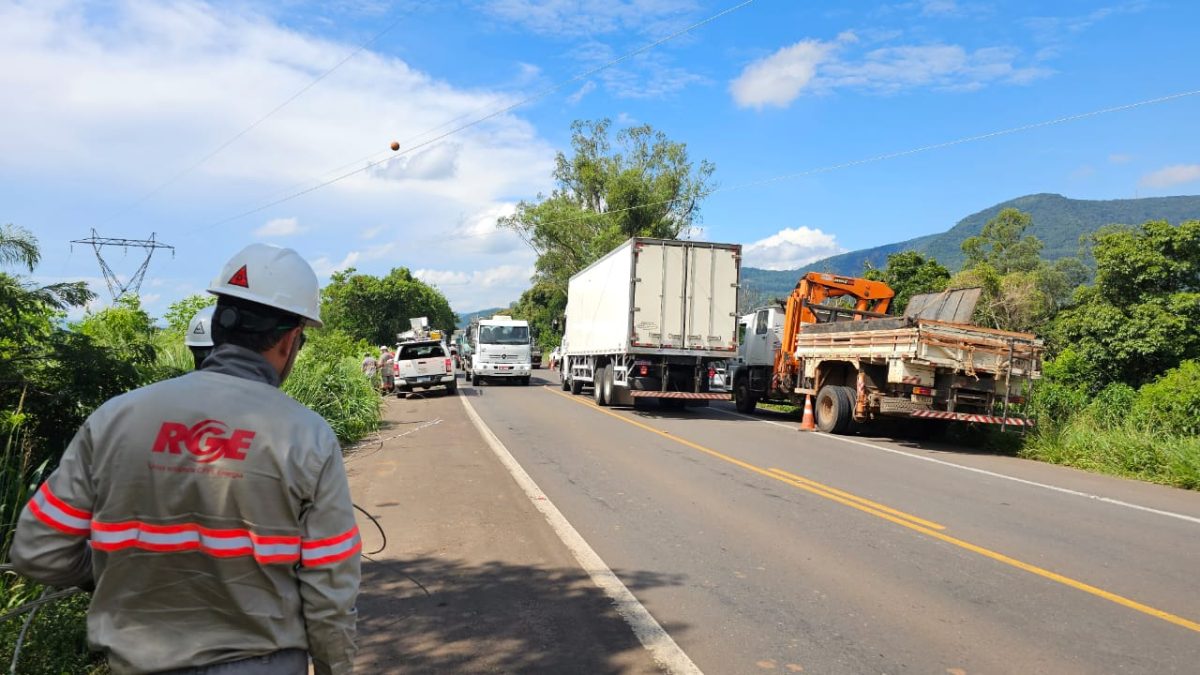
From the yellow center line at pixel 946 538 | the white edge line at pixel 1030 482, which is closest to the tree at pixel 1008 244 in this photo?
the white edge line at pixel 1030 482

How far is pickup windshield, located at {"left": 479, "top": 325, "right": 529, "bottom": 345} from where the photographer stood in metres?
30.2

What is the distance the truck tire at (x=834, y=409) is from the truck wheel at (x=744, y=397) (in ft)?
13.9

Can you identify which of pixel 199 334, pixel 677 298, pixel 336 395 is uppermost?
pixel 677 298

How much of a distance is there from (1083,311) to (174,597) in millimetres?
17625

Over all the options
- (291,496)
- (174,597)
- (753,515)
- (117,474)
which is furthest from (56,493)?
(753,515)

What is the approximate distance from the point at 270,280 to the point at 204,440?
0.47 m

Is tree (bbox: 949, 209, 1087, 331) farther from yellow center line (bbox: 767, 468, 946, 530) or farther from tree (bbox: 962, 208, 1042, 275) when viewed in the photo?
yellow center line (bbox: 767, 468, 946, 530)

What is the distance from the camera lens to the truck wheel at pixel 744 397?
20625mm

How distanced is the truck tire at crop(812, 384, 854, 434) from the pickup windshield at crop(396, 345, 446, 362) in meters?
12.5

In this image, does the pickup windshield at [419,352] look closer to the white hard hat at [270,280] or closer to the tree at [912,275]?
the tree at [912,275]

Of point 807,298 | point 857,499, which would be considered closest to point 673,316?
point 807,298

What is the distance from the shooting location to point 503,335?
30391 millimetres

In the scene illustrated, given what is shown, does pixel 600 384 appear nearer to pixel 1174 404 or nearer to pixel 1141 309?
pixel 1141 309

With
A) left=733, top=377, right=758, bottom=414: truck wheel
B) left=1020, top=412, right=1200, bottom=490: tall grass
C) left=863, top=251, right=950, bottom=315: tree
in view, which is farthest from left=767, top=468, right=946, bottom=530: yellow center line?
left=863, top=251, right=950, bottom=315: tree
